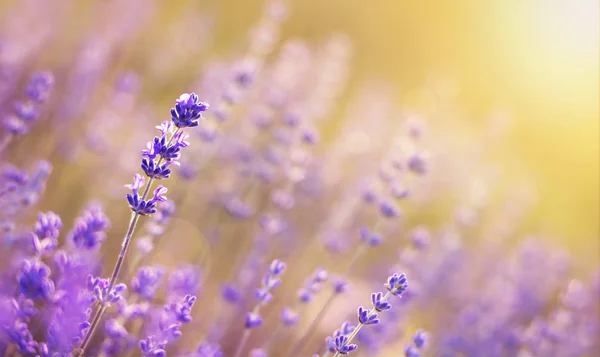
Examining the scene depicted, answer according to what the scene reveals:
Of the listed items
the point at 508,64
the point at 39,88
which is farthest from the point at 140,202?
the point at 508,64

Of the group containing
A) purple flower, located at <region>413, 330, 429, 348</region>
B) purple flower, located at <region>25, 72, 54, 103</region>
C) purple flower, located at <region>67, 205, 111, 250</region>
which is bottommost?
purple flower, located at <region>413, 330, 429, 348</region>

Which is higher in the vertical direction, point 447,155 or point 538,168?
point 538,168

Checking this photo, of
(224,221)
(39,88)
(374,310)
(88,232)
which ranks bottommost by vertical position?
(374,310)

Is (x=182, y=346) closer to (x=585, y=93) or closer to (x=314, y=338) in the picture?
(x=314, y=338)

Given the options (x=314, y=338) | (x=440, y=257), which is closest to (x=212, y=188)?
(x=314, y=338)

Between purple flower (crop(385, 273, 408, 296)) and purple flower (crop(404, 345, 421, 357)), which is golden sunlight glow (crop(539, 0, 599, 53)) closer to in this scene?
purple flower (crop(404, 345, 421, 357))

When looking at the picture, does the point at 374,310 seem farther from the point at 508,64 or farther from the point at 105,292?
the point at 508,64

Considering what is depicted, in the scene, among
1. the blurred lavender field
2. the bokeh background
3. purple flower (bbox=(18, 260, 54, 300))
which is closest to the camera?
purple flower (bbox=(18, 260, 54, 300))

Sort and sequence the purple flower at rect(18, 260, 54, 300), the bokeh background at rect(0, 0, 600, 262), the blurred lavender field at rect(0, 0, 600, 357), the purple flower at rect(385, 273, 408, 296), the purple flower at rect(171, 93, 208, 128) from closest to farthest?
the purple flower at rect(171, 93, 208, 128), the purple flower at rect(18, 260, 54, 300), the purple flower at rect(385, 273, 408, 296), the blurred lavender field at rect(0, 0, 600, 357), the bokeh background at rect(0, 0, 600, 262)

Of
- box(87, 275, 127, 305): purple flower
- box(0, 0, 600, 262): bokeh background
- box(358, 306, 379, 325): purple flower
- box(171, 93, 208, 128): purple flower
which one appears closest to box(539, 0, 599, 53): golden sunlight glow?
box(0, 0, 600, 262): bokeh background
